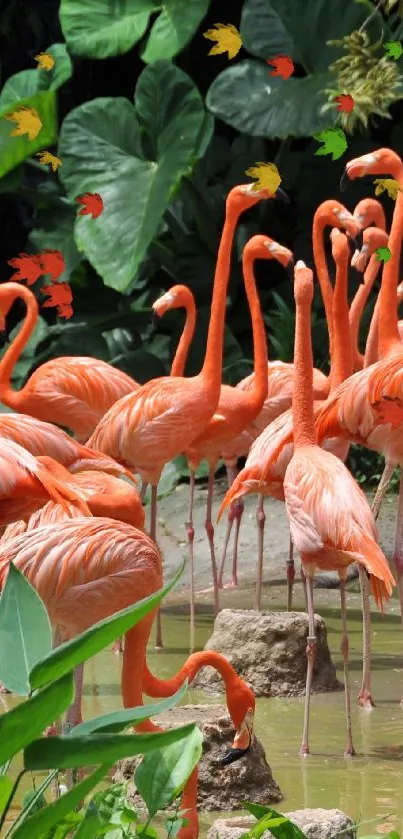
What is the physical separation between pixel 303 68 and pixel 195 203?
3.53ft

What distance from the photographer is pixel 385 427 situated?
4578mm

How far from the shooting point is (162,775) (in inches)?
62.7

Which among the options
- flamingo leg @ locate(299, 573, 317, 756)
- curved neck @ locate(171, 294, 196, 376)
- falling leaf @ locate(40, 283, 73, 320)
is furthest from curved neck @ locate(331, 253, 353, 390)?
falling leaf @ locate(40, 283, 73, 320)

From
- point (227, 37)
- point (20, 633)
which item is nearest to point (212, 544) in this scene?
point (227, 37)

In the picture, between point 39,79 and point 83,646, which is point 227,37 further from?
point 83,646

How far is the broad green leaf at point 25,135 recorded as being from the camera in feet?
28.9

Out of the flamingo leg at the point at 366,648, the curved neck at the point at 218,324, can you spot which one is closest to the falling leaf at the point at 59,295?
the curved neck at the point at 218,324

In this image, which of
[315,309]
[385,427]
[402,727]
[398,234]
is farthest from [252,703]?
[315,309]

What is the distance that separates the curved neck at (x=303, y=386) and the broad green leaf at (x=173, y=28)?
4.84 m

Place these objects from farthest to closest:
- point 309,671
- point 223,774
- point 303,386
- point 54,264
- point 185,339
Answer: point 54,264 < point 185,339 < point 303,386 < point 309,671 < point 223,774

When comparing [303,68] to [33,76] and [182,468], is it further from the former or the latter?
[182,468]

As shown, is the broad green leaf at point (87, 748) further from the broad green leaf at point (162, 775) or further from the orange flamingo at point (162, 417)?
the orange flamingo at point (162, 417)

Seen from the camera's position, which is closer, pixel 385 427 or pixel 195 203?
pixel 385 427

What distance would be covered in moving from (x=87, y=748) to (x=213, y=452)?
469 centimetres
